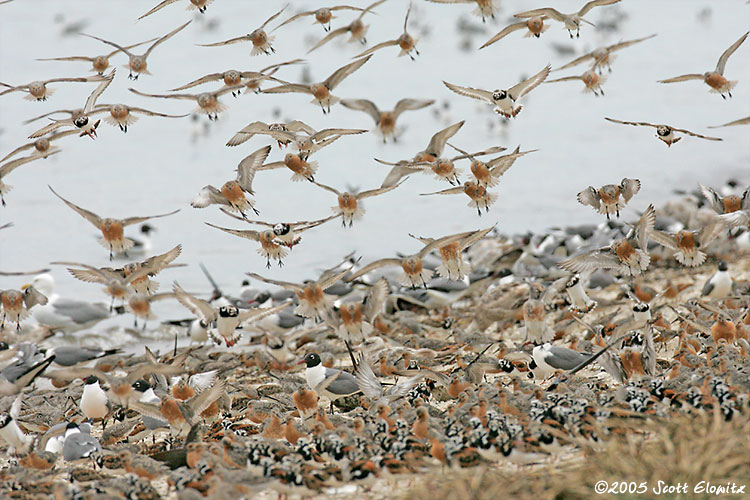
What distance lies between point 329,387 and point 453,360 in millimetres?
1455

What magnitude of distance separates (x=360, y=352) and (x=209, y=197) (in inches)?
73.6

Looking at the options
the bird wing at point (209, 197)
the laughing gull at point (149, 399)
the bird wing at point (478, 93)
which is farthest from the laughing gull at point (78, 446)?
the bird wing at point (478, 93)

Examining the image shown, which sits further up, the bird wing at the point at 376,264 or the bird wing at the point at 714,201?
the bird wing at the point at 714,201

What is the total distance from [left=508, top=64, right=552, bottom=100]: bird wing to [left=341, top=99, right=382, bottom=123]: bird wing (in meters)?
1.27

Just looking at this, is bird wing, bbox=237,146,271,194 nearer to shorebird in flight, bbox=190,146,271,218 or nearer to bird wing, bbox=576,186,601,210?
shorebird in flight, bbox=190,146,271,218

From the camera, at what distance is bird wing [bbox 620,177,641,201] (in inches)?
259

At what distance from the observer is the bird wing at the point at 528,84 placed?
276 inches

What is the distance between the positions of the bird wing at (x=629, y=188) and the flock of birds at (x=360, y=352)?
2 centimetres

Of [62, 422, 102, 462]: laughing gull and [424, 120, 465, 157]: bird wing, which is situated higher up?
[424, 120, 465, 157]: bird wing

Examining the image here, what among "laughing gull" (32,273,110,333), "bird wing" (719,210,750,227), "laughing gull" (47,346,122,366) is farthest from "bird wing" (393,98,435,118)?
"laughing gull" (32,273,110,333)

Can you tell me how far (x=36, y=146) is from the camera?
705 centimetres

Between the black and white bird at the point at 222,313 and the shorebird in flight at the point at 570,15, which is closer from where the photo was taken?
the black and white bird at the point at 222,313

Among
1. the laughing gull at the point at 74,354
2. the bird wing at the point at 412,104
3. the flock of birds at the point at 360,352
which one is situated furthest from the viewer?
the laughing gull at the point at 74,354

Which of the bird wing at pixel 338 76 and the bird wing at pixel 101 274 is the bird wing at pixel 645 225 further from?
the bird wing at pixel 101 274
